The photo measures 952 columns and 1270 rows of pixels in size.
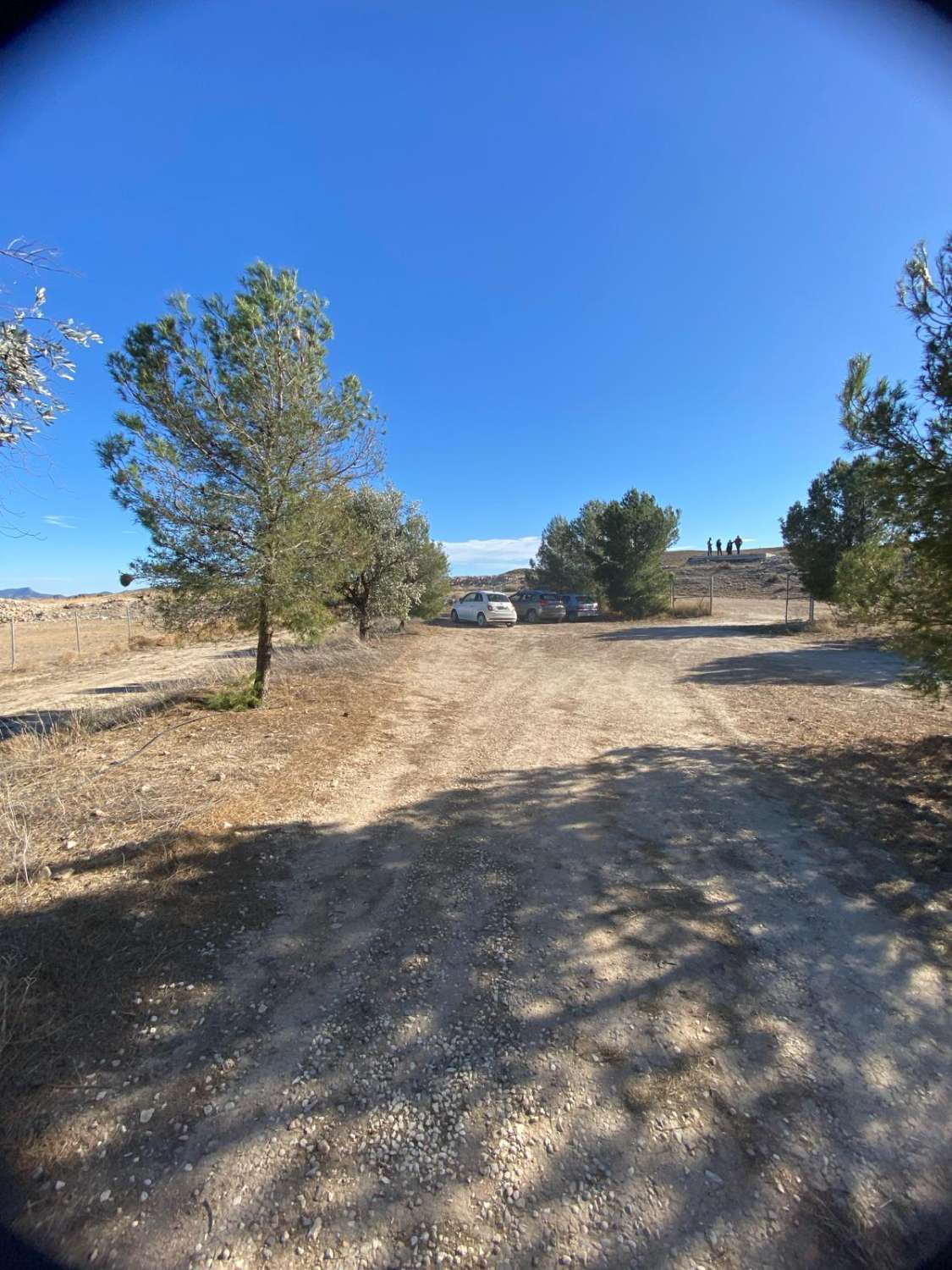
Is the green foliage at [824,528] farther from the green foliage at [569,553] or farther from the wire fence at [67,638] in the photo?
the wire fence at [67,638]

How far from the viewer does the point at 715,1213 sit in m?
1.61

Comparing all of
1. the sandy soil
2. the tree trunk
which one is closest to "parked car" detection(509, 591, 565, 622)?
the sandy soil

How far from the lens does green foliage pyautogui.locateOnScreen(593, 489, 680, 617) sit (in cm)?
2388

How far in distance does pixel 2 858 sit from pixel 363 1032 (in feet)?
9.38

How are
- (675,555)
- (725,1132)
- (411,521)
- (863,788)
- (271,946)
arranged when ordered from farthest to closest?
(675,555) → (411,521) → (863,788) → (271,946) → (725,1132)

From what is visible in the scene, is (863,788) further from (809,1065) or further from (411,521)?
(411,521)

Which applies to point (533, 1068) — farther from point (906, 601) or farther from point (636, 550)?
point (636, 550)

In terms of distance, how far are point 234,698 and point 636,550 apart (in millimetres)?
20707

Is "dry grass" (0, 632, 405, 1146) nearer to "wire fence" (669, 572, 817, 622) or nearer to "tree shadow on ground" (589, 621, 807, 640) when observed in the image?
"tree shadow on ground" (589, 621, 807, 640)

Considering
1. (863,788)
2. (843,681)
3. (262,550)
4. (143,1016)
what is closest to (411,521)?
(262,550)

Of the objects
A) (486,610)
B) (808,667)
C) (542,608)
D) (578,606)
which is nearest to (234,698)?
(808,667)

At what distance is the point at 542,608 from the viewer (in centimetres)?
2505

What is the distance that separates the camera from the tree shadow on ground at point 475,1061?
1584mm

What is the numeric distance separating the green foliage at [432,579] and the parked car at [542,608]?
4821mm
